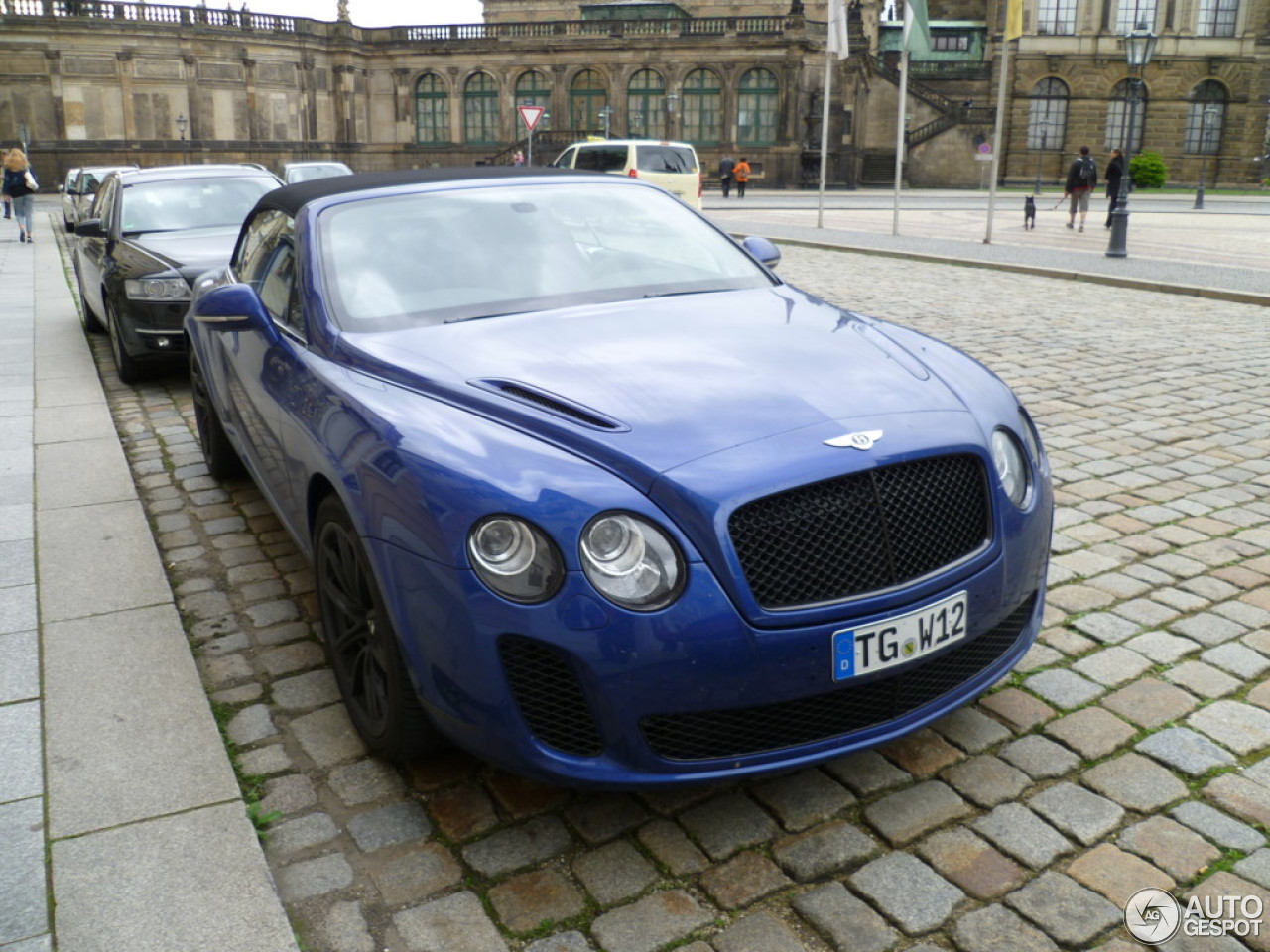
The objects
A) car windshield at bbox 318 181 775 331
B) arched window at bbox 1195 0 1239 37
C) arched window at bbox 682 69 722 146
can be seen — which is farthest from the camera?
arched window at bbox 1195 0 1239 37

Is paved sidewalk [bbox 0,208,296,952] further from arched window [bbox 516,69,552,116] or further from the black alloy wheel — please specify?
arched window [bbox 516,69,552,116]

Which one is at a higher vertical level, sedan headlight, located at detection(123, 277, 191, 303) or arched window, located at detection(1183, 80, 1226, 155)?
arched window, located at detection(1183, 80, 1226, 155)

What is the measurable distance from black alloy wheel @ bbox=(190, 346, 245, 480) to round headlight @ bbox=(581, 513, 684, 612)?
392cm

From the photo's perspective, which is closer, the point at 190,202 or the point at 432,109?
the point at 190,202

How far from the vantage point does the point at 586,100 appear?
59500mm

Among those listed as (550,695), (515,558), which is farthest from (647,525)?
(550,695)

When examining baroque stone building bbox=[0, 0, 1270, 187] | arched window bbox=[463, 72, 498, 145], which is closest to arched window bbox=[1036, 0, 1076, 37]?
baroque stone building bbox=[0, 0, 1270, 187]

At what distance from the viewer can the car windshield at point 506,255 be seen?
3.99 metres

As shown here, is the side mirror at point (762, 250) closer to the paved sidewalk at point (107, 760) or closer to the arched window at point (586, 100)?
the paved sidewalk at point (107, 760)

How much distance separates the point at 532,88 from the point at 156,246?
54.3m

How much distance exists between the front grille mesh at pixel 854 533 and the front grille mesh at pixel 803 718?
0.85ft

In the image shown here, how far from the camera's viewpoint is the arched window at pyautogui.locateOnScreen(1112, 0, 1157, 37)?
59.8 metres

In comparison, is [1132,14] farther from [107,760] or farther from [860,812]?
[107,760]

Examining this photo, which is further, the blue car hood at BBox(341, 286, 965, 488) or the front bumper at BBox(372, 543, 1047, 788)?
the blue car hood at BBox(341, 286, 965, 488)
